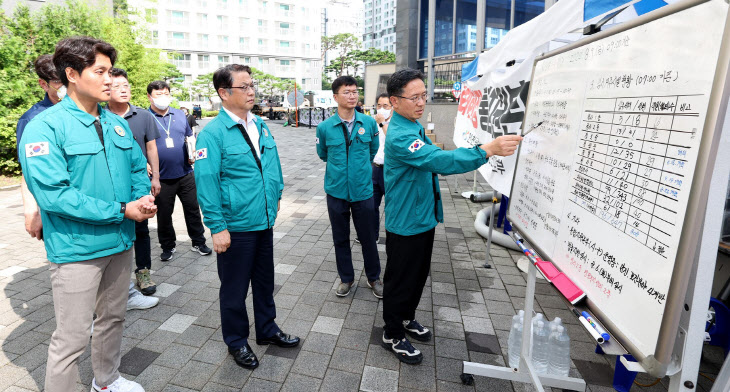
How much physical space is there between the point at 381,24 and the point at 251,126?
113465 mm

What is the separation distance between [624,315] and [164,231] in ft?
14.6

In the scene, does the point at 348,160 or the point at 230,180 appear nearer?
the point at 230,180

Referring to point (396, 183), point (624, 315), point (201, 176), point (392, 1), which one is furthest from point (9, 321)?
point (392, 1)

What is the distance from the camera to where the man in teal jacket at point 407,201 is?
8.12 feet

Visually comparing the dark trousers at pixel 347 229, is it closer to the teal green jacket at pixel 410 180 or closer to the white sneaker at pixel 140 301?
the teal green jacket at pixel 410 180

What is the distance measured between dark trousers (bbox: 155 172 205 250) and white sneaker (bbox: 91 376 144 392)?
2.21 metres

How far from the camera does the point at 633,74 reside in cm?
136

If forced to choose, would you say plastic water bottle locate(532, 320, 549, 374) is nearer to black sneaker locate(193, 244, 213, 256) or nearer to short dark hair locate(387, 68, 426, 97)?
short dark hair locate(387, 68, 426, 97)

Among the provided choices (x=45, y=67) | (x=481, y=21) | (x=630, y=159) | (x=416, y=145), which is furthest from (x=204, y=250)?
(x=481, y=21)

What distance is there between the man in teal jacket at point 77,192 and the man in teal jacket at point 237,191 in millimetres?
396

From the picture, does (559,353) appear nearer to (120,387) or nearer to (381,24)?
(120,387)

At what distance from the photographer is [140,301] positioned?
11.5ft

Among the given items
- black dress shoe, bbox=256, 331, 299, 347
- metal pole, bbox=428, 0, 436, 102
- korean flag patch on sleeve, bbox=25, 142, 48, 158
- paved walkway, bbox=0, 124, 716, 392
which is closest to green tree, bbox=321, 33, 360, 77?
metal pole, bbox=428, 0, 436, 102

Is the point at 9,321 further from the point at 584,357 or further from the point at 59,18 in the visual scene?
the point at 59,18
